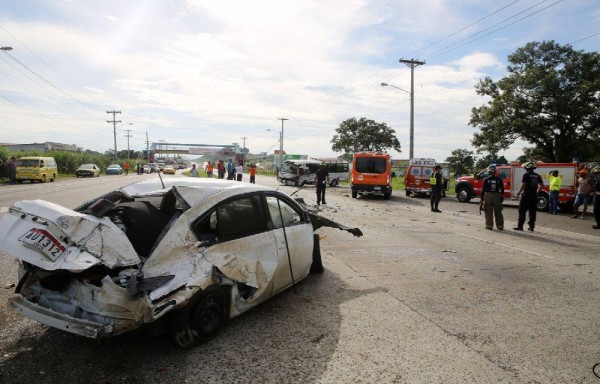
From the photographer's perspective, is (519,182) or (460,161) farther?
(460,161)

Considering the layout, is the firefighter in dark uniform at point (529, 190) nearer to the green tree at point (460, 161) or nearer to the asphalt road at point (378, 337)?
the asphalt road at point (378, 337)

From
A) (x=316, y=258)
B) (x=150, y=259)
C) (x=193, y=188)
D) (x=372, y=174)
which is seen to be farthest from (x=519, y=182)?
(x=150, y=259)

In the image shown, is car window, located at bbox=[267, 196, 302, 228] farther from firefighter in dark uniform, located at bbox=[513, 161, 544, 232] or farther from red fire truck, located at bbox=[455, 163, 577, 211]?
red fire truck, located at bbox=[455, 163, 577, 211]

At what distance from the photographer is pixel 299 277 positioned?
5.45 metres

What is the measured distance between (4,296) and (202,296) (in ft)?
9.45

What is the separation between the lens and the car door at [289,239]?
16.0ft

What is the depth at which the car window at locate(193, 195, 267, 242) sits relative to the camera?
405 centimetres

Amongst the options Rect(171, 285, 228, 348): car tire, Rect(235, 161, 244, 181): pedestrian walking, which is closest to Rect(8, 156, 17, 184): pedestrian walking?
Rect(235, 161, 244, 181): pedestrian walking

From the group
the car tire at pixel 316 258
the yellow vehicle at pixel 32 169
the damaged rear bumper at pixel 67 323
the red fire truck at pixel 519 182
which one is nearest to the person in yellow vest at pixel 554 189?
the red fire truck at pixel 519 182

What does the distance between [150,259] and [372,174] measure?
19619mm

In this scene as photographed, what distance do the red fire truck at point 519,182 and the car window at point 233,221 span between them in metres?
17.1

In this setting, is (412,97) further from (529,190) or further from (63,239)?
(63,239)

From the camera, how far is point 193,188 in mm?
4293

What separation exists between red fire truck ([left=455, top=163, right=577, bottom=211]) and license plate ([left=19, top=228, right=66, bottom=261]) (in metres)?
19.1
